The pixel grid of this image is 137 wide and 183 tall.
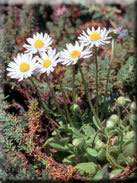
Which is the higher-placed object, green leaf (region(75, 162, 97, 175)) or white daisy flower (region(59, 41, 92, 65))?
white daisy flower (region(59, 41, 92, 65))

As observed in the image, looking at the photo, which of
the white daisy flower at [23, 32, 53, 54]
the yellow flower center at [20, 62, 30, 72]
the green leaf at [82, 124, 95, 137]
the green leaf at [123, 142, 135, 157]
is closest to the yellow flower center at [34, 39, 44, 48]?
the white daisy flower at [23, 32, 53, 54]

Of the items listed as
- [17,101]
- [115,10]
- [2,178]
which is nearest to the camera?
[2,178]

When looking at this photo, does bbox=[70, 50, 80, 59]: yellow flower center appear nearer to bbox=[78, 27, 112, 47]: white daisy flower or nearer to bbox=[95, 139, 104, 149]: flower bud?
bbox=[78, 27, 112, 47]: white daisy flower

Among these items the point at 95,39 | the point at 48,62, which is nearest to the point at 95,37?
the point at 95,39

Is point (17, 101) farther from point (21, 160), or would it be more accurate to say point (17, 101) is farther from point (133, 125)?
point (133, 125)

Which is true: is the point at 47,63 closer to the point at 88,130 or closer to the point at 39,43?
the point at 39,43

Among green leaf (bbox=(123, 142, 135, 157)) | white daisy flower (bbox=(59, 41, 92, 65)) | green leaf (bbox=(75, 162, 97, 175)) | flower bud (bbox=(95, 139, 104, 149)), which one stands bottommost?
green leaf (bbox=(75, 162, 97, 175))

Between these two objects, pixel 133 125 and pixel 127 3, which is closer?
pixel 133 125

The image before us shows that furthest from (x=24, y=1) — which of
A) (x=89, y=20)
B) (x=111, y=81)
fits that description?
(x=111, y=81)

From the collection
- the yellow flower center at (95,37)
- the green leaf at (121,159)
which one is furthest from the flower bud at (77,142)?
the yellow flower center at (95,37)
